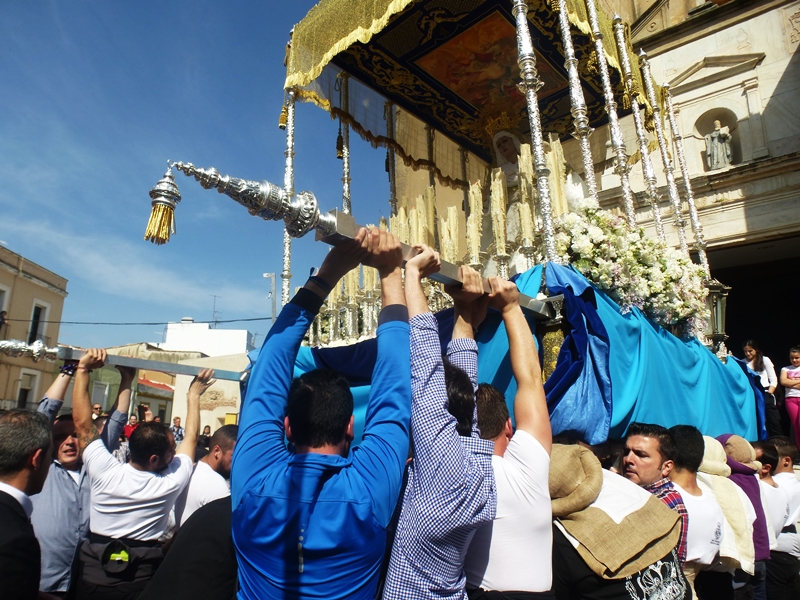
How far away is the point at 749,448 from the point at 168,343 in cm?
3611

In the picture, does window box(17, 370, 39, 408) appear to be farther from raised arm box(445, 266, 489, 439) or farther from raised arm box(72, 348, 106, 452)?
raised arm box(445, 266, 489, 439)

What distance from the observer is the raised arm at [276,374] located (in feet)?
4.64

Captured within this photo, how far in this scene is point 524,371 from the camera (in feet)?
5.98

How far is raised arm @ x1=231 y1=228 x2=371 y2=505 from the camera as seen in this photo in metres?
1.42

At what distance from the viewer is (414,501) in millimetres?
1447

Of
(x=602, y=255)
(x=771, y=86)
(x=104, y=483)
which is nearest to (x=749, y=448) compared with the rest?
(x=602, y=255)

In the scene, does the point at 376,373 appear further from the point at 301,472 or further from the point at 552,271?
the point at 552,271

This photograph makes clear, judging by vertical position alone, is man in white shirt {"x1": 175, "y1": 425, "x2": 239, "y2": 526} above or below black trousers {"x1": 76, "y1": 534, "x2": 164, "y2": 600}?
above

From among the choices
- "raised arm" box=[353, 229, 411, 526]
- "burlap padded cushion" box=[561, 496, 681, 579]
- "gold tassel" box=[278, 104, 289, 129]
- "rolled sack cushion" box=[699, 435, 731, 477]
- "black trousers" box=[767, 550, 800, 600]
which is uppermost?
"gold tassel" box=[278, 104, 289, 129]

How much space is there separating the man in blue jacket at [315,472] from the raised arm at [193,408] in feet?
4.18

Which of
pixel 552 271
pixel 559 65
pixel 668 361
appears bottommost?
pixel 668 361

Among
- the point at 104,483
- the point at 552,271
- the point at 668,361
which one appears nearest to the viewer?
the point at 104,483

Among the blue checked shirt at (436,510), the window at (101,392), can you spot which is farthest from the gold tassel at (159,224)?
the window at (101,392)

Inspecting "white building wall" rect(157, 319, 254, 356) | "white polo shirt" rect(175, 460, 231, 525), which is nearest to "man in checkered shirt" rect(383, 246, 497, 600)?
"white polo shirt" rect(175, 460, 231, 525)
